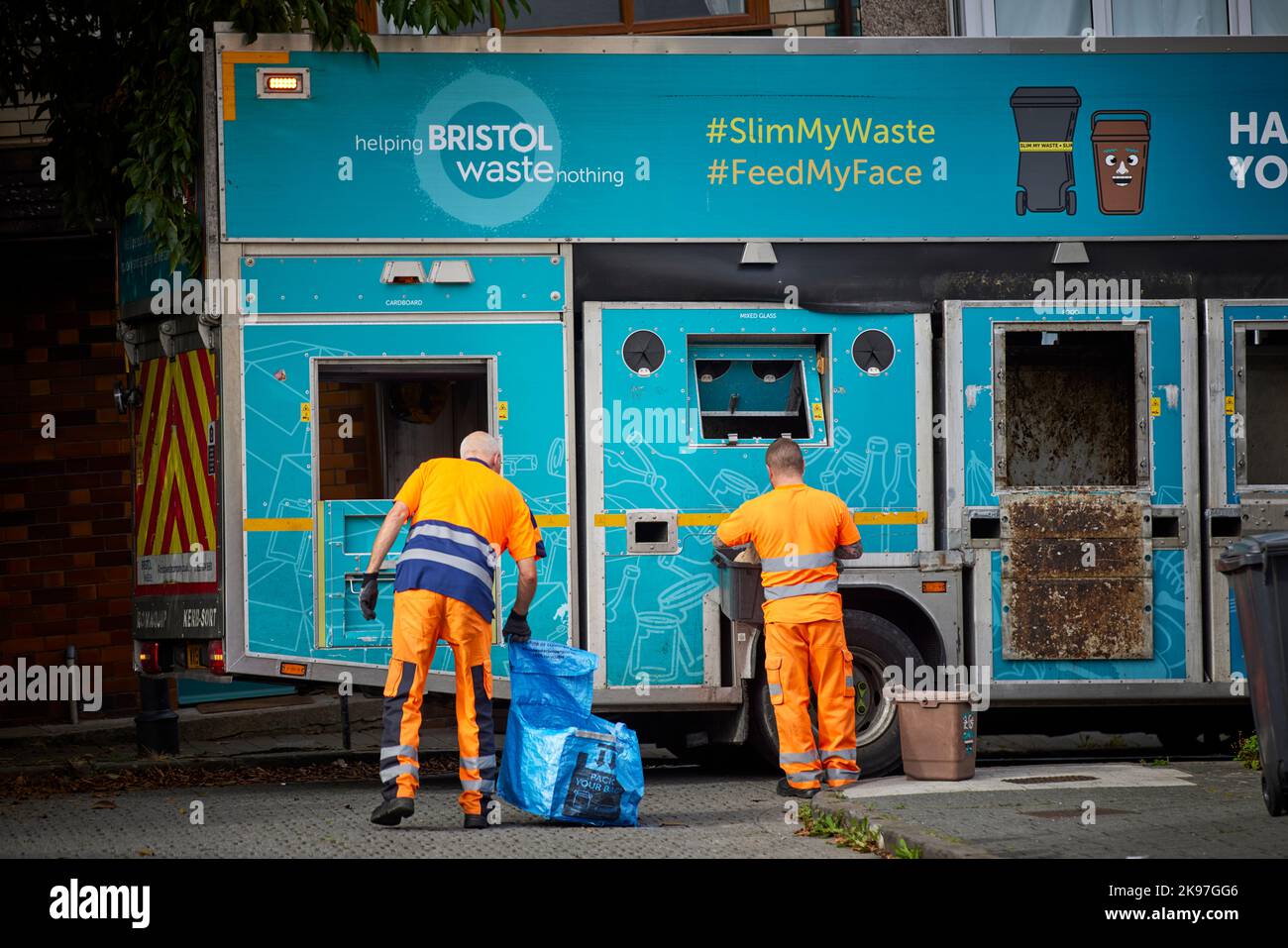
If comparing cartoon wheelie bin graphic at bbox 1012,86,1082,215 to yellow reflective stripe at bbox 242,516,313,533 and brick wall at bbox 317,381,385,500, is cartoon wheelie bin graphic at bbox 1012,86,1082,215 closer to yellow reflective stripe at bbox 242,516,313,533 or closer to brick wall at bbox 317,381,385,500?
brick wall at bbox 317,381,385,500

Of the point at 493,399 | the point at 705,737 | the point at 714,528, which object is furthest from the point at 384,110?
the point at 705,737

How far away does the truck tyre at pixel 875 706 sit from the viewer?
9141 millimetres

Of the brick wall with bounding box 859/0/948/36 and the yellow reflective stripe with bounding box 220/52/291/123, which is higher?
the brick wall with bounding box 859/0/948/36

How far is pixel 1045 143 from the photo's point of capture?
9.31m

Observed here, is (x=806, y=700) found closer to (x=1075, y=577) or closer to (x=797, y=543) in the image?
(x=797, y=543)

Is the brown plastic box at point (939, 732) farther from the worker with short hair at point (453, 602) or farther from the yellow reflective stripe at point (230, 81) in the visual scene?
the yellow reflective stripe at point (230, 81)

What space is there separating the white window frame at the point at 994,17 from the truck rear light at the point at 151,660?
7842 mm

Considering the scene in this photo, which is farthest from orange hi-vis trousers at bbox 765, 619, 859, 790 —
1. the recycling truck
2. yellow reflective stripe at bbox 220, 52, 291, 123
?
yellow reflective stripe at bbox 220, 52, 291, 123

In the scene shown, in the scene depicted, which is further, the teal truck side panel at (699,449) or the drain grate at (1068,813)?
the teal truck side panel at (699,449)

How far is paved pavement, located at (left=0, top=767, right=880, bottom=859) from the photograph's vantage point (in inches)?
275

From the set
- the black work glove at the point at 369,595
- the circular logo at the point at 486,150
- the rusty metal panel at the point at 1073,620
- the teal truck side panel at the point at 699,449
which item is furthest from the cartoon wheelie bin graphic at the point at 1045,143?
the black work glove at the point at 369,595

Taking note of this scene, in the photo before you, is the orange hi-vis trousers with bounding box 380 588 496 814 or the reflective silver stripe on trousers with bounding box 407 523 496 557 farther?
the reflective silver stripe on trousers with bounding box 407 523 496 557
